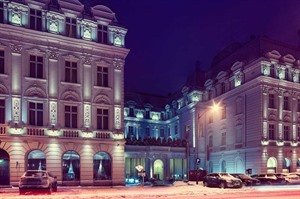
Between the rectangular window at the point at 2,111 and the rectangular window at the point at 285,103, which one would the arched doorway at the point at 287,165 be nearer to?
the rectangular window at the point at 285,103

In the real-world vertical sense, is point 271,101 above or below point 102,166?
above

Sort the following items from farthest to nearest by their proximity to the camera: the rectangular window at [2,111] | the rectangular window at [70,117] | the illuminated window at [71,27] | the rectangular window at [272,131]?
the rectangular window at [272,131] → the illuminated window at [71,27] → the rectangular window at [70,117] → the rectangular window at [2,111]

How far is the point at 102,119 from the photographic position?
4003 cm

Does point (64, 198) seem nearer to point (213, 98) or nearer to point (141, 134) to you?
point (213, 98)

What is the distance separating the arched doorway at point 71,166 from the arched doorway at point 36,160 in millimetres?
2036

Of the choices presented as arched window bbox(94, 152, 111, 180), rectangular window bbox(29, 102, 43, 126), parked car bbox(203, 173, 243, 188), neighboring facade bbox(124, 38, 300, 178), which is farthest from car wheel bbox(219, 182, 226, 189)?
rectangular window bbox(29, 102, 43, 126)

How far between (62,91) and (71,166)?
7289 mm

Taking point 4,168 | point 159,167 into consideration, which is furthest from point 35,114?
point 159,167

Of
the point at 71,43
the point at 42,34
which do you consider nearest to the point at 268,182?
the point at 71,43

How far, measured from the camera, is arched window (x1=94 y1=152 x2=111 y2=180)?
129ft

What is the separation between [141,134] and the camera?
2906 inches

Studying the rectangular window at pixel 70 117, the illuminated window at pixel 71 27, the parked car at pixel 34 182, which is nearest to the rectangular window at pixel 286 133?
the rectangular window at pixel 70 117

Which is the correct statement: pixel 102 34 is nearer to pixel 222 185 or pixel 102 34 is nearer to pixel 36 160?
pixel 36 160

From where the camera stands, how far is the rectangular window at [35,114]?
119 feet
